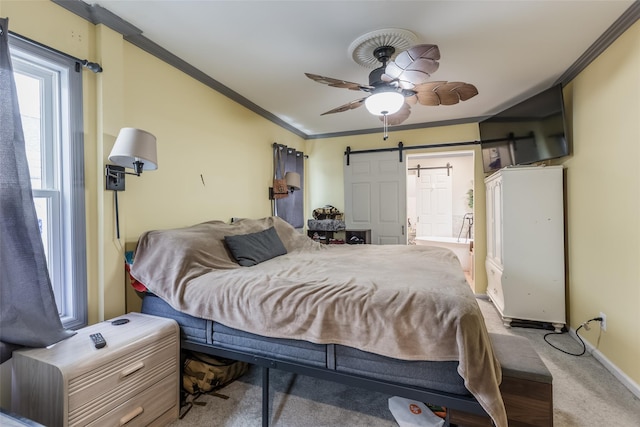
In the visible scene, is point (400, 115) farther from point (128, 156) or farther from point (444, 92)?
point (128, 156)

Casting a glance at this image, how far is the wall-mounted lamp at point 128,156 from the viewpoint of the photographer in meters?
1.77

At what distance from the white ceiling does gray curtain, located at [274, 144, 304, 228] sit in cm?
123

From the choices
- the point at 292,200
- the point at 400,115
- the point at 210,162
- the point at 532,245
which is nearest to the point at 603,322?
the point at 532,245

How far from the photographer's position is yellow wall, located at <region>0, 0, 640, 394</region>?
1.87m

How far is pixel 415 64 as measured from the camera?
69.2 inches

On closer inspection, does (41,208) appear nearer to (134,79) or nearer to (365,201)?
(134,79)

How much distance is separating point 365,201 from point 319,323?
3441 millimetres

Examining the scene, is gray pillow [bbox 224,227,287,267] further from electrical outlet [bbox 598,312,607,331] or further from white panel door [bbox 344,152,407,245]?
electrical outlet [bbox 598,312,607,331]

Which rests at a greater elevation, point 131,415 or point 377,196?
point 377,196

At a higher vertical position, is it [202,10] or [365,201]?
[202,10]

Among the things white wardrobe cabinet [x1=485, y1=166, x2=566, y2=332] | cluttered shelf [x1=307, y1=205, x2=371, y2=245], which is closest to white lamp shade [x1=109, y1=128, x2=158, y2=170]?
cluttered shelf [x1=307, y1=205, x2=371, y2=245]

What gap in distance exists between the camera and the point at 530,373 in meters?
1.36

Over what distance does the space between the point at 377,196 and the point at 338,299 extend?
11.1 feet

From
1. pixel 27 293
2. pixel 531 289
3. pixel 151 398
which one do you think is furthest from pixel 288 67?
pixel 531 289
